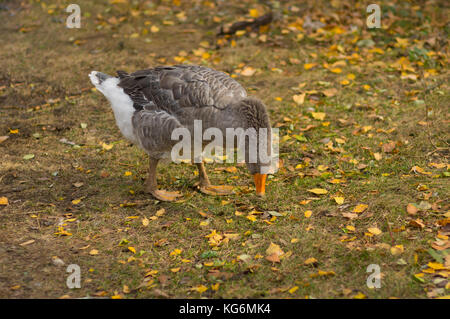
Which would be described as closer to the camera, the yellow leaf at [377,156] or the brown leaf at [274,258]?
the brown leaf at [274,258]

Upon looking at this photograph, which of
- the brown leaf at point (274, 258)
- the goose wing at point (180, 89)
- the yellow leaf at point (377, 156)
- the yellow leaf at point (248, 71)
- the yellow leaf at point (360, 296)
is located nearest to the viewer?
the yellow leaf at point (360, 296)

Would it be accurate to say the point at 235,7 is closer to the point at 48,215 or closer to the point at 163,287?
the point at 48,215

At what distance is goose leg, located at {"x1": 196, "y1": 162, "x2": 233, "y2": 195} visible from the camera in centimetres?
620

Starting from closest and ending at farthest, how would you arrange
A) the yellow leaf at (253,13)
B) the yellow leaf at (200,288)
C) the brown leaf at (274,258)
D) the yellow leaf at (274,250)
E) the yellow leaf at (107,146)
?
the yellow leaf at (200,288) < the brown leaf at (274,258) < the yellow leaf at (274,250) < the yellow leaf at (107,146) < the yellow leaf at (253,13)

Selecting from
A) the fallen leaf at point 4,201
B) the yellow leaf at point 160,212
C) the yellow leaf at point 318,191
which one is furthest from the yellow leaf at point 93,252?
the yellow leaf at point 318,191

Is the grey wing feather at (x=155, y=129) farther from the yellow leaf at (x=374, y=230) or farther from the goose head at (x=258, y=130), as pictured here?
the yellow leaf at (x=374, y=230)

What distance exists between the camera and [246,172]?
675 centimetres

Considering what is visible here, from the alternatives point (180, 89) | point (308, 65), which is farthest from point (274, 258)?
point (308, 65)

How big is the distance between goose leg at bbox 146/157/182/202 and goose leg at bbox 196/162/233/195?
13.2 inches

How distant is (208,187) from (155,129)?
3.50 feet

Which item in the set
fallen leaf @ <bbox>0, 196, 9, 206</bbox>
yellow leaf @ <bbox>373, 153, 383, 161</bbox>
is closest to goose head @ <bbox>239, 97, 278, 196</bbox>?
yellow leaf @ <bbox>373, 153, 383, 161</bbox>

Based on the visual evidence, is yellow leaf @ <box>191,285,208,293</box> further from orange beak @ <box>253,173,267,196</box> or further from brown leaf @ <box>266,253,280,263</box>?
orange beak @ <box>253,173,267,196</box>

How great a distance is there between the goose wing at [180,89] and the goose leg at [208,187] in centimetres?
100

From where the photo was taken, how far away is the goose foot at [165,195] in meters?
6.13
